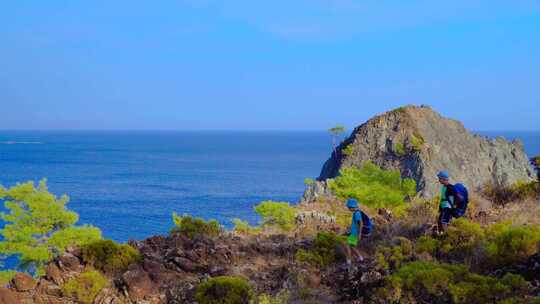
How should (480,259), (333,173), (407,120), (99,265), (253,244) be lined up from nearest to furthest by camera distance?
(480,259), (99,265), (253,244), (333,173), (407,120)

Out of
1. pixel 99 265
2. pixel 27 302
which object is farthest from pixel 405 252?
pixel 27 302

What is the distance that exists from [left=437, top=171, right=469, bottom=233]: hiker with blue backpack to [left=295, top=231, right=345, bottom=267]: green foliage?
298 cm

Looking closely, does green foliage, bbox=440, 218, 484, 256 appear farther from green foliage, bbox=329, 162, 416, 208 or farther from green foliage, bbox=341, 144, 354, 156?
green foliage, bbox=341, 144, 354, 156

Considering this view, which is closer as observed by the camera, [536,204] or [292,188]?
[536,204]

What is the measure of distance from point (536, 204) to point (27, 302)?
1573 centimetres

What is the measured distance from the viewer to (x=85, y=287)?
14.1 m

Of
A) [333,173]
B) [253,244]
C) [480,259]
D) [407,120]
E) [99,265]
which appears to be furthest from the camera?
[407,120]

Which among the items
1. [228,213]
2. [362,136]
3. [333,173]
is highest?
[362,136]

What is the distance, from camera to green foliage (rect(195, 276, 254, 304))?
1264 cm

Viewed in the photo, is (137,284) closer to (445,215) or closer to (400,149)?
(445,215)

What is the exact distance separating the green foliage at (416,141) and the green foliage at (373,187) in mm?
31999

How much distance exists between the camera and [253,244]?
56.4 ft

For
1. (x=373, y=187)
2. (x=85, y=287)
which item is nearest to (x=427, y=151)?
(x=373, y=187)

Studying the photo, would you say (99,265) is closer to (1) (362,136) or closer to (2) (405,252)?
(2) (405,252)
